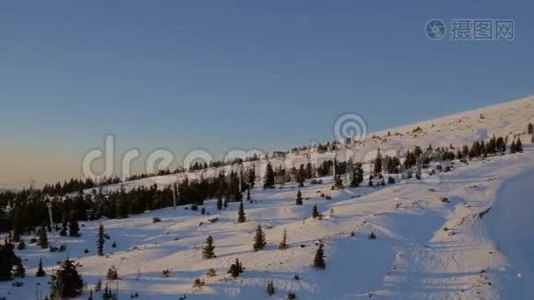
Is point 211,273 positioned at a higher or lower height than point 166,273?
higher

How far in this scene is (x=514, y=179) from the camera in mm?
49781

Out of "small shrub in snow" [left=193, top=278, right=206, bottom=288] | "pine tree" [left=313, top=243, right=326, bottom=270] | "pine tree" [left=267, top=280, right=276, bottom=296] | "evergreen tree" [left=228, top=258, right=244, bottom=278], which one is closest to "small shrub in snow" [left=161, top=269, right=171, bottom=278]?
"small shrub in snow" [left=193, top=278, right=206, bottom=288]

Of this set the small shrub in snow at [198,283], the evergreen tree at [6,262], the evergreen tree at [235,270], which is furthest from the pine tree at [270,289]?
the evergreen tree at [6,262]

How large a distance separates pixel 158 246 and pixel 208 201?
71.2ft

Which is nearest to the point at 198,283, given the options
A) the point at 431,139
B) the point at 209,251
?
the point at 209,251

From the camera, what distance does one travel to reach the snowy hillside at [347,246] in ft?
89.7

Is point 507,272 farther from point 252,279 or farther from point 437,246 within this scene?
point 252,279

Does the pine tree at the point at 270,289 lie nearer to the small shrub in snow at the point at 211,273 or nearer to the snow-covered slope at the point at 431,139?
the small shrub in snow at the point at 211,273

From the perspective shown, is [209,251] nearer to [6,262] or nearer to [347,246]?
[347,246]

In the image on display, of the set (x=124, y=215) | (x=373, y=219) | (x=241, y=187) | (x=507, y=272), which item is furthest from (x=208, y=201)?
(x=507, y=272)

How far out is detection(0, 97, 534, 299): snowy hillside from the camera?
89.7 feet

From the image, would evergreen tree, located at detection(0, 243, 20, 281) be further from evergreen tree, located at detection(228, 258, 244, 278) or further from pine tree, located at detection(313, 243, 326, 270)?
pine tree, located at detection(313, 243, 326, 270)

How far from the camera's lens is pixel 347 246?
3175 centimetres

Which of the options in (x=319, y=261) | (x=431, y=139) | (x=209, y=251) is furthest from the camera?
(x=431, y=139)
